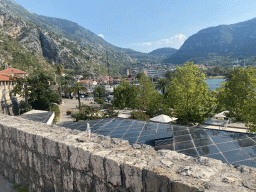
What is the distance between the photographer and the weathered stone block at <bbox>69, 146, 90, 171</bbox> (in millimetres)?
2621

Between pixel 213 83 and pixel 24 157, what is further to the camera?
pixel 213 83

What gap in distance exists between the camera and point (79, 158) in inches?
107

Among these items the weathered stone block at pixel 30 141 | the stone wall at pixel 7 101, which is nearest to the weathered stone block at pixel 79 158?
the weathered stone block at pixel 30 141

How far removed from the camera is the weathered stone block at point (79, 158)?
262 cm

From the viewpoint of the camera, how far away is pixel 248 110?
15.9 metres

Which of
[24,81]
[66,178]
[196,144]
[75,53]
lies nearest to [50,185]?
[66,178]

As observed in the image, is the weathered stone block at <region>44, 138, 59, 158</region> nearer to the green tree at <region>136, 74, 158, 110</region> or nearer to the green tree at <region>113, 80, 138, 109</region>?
the green tree at <region>136, 74, 158, 110</region>

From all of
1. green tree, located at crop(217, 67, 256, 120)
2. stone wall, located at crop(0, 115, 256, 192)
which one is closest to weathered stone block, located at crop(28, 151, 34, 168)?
stone wall, located at crop(0, 115, 256, 192)

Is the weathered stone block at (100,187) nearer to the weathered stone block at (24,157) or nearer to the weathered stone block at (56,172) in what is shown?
the weathered stone block at (56,172)

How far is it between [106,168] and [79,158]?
562 millimetres

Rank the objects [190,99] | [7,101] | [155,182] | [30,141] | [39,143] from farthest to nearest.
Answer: [7,101] < [190,99] < [30,141] < [39,143] < [155,182]

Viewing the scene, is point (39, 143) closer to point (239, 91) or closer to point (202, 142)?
point (202, 142)

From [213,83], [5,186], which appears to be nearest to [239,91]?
[5,186]

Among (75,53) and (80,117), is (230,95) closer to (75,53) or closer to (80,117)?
(80,117)
